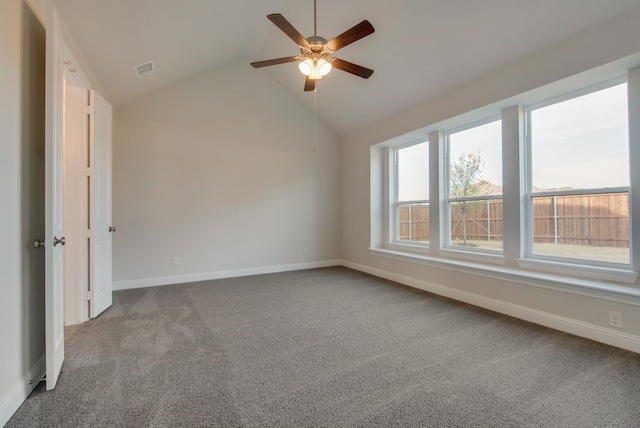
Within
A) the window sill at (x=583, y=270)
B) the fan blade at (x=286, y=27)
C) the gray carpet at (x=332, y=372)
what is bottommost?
the gray carpet at (x=332, y=372)

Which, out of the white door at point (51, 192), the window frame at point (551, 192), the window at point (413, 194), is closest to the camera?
the white door at point (51, 192)

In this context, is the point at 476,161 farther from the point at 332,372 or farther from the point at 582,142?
the point at 332,372

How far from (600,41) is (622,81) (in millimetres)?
460

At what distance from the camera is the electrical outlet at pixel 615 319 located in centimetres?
228

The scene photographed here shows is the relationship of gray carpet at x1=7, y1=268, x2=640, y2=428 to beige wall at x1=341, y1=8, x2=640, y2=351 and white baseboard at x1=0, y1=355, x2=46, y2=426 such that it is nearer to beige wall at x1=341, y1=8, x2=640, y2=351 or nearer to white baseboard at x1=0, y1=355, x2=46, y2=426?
white baseboard at x1=0, y1=355, x2=46, y2=426

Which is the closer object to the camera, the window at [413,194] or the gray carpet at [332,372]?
the gray carpet at [332,372]

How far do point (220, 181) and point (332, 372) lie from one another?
11.9ft

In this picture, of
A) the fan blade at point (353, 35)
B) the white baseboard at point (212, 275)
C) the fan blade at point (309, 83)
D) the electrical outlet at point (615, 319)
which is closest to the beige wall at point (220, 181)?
the white baseboard at point (212, 275)

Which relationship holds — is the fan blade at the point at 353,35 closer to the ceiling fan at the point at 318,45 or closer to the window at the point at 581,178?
the ceiling fan at the point at 318,45

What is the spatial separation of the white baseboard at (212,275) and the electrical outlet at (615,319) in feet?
13.1

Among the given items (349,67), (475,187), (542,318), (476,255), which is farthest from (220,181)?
(542,318)

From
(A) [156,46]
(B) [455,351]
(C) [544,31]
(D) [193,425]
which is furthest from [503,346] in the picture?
(A) [156,46]

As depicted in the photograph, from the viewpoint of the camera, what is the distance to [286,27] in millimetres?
2316

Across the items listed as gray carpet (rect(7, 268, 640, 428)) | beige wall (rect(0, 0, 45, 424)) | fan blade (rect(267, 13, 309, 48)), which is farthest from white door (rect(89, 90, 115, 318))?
fan blade (rect(267, 13, 309, 48))
